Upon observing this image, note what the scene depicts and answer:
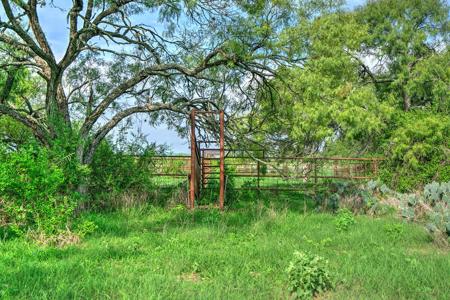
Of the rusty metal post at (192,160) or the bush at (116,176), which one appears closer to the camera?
the rusty metal post at (192,160)

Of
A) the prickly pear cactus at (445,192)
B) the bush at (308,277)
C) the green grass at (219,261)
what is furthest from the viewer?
the prickly pear cactus at (445,192)

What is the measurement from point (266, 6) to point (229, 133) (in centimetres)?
337

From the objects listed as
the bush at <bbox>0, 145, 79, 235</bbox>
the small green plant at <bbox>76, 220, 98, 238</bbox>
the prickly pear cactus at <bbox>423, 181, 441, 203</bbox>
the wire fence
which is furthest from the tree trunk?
the bush at <bbox>0, 145, 79, 235</bbox>

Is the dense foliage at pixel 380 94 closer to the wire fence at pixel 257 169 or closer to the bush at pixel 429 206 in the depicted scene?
the wire fence at pixel 257 169

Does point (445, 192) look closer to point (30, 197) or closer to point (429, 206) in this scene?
point (429, 206)

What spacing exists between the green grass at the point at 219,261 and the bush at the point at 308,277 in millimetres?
125

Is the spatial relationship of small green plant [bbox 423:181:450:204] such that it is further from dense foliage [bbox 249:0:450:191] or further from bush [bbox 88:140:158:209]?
bush [bbox 88:140:158:209]

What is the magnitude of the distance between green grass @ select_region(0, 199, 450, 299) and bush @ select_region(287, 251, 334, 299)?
125 mm

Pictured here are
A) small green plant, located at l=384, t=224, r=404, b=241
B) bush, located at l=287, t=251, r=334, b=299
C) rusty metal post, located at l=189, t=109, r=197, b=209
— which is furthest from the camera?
rusty metal post, located at l=189, t=109, r=197, b=209

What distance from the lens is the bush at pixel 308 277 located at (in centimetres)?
500

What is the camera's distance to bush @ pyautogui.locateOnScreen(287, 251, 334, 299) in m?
5.00

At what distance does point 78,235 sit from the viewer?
793 centimetres

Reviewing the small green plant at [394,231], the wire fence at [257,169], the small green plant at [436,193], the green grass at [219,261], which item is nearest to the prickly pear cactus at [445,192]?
the small green plant at [436,193]

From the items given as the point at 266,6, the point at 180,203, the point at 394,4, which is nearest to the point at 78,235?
the point at 180,203
